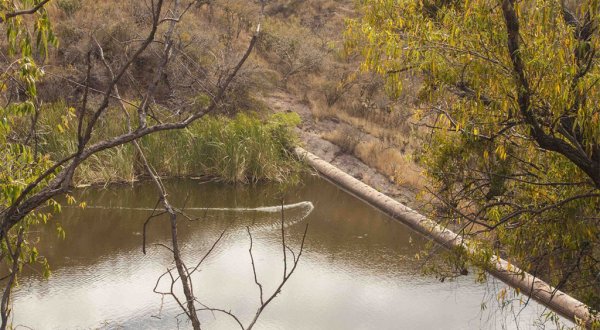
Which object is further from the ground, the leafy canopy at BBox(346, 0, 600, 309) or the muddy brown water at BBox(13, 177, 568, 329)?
the leafy canopy at BBox(346, 0, 600, 309)

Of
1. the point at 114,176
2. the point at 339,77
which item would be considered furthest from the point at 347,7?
the point at 114,176

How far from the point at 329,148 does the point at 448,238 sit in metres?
5.55

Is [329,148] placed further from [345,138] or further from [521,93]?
[521,93]

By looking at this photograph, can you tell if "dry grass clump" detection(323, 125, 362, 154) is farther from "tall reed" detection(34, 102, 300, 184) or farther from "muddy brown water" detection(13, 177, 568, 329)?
"muddy brown water" detection(13, 177, 568, 329)

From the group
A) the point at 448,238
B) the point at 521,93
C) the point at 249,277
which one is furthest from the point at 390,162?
the point at 521,93

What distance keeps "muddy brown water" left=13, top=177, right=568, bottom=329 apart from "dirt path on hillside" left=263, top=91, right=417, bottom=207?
1.44m

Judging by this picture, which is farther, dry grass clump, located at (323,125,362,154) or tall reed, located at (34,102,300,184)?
dry grass clump, located at (323,125,362,154)

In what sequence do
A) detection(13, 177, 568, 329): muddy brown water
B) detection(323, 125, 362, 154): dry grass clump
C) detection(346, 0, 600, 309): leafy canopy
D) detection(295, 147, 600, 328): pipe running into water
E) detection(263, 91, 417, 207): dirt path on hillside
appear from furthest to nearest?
detection(323, 125, 362, 154): dry grass clump
detection(263, 91, 417, 207): dirt path on hillside
detection(13, 177, 568, 329): muddy brown water
detection(295, 147, 600, 328): pipe running into water
detection(346, 0, 600, 309): leafy canopy

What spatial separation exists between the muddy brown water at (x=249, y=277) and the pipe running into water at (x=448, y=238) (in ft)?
0.61

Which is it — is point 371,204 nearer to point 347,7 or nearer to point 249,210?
point 249,210

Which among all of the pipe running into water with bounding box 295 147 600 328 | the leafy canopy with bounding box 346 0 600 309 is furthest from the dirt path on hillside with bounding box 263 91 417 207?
the leafy canopy with bounding box 346 0 600 309

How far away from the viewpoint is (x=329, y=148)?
14.2m

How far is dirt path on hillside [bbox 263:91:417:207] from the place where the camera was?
12.2m

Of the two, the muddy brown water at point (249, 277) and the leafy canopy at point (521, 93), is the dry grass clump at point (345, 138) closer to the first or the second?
the muddy brown water at point (249, 277)
